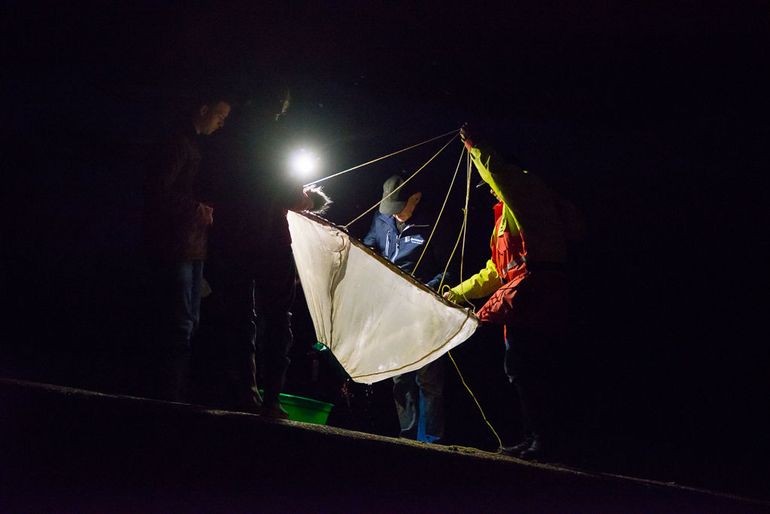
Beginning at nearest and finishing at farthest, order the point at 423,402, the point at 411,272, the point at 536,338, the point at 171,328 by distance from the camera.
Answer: the point at 171,328, the point at 536,338, the point at 423,402, the point at 411,272

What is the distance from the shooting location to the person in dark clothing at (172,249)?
3.35 m

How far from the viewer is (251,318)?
3.29 m

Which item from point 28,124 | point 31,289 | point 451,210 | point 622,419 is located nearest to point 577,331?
point 622,419

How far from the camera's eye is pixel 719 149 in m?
7.00

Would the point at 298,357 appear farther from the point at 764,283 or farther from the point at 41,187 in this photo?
the point at 764,283

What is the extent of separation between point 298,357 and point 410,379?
2038 millimetres

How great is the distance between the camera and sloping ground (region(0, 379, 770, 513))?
2031 millimetres

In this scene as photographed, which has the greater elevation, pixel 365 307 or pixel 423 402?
pixel 365 307

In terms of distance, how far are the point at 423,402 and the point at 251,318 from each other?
6.24ft

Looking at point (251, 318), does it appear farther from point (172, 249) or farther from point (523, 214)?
point (523, 214)

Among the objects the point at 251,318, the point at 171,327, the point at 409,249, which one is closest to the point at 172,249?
the point at 171,327

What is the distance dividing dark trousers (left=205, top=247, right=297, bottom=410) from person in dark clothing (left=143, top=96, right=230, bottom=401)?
244 mm

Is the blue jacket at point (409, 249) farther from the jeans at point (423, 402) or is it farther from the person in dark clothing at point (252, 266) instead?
the person in dark clothing at point (252, 266)

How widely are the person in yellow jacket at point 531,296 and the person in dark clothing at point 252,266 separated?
4.07 feet
